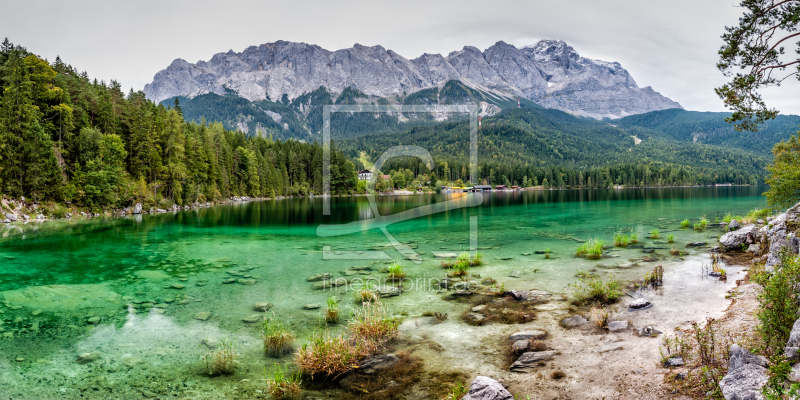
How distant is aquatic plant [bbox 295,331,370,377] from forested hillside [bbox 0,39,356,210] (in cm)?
5192

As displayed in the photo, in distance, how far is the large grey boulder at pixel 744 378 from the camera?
16.2ft

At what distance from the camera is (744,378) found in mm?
5266

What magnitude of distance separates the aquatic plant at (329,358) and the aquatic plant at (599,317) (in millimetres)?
6449

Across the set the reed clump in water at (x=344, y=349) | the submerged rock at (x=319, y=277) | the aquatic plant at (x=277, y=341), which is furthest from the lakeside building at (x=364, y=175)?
the reed clump in water at (x=344, y=349)

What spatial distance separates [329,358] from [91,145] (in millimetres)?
59744

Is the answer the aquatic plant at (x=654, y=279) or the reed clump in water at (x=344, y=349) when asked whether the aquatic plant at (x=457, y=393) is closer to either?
the reed clump in water at (x=344, y=349)

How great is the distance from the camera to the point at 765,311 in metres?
6.72

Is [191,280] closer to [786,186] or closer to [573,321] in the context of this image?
[573,321]

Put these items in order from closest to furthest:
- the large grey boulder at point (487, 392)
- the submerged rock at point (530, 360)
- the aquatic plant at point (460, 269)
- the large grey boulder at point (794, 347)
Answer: the large grey boulder at point (794, 347)
the large grey boulder at point (487, 392)
the submerged rock at point (530, 360)
the aquatic plant at point (460, 269)

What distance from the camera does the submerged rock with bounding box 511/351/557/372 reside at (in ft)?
26.6

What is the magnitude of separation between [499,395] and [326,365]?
391 cm

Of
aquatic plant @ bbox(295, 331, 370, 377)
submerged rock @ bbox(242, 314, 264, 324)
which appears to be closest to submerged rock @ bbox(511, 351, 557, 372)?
aquatic plant @ bbox(295, 331, 370, 377)

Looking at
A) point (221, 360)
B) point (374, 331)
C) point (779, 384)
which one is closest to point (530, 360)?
point (374, 331)

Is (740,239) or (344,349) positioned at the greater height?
(740,239)
